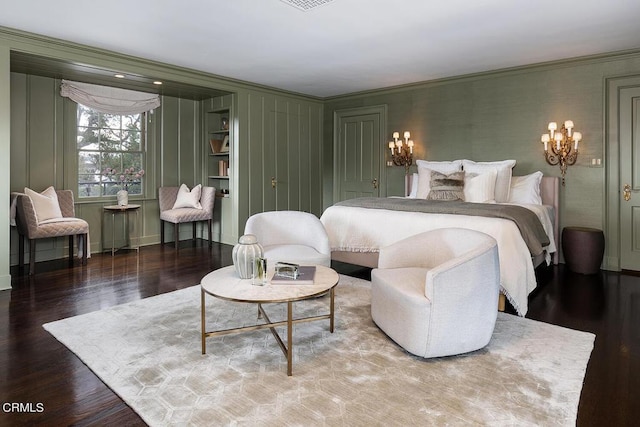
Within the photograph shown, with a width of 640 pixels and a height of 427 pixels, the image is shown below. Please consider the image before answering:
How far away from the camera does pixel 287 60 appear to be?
497 cm

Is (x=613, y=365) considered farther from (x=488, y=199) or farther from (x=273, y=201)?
(x=273, y=201)

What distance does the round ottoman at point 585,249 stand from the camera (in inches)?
175

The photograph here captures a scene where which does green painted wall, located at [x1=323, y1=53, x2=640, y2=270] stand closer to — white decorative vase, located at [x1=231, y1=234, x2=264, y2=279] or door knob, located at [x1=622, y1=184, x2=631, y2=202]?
door knob, located at [x1=622, y1=184, x2=631, y2=202]

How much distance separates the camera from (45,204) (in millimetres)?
4730

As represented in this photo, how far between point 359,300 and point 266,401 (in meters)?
1.66

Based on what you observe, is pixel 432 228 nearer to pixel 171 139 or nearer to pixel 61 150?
pixel 171 139

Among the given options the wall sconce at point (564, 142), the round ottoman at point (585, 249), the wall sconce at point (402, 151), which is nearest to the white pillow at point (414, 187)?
the wall sconce at point (402, 151)

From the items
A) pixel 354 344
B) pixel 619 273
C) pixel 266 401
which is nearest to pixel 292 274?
pixel 354 344

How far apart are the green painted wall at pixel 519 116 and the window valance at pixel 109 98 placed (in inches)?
140

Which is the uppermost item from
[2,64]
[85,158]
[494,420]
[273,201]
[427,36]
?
[427,36]

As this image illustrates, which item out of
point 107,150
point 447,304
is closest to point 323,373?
point 447,304

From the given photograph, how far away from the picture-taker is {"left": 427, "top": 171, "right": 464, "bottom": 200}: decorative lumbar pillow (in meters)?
4.76

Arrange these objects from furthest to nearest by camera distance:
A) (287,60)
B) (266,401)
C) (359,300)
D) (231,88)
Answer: (231,88) < (287,60) < (359,300) < (266,401)

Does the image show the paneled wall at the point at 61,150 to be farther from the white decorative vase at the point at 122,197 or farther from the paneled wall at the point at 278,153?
the paneled wall at the point at 278,153
